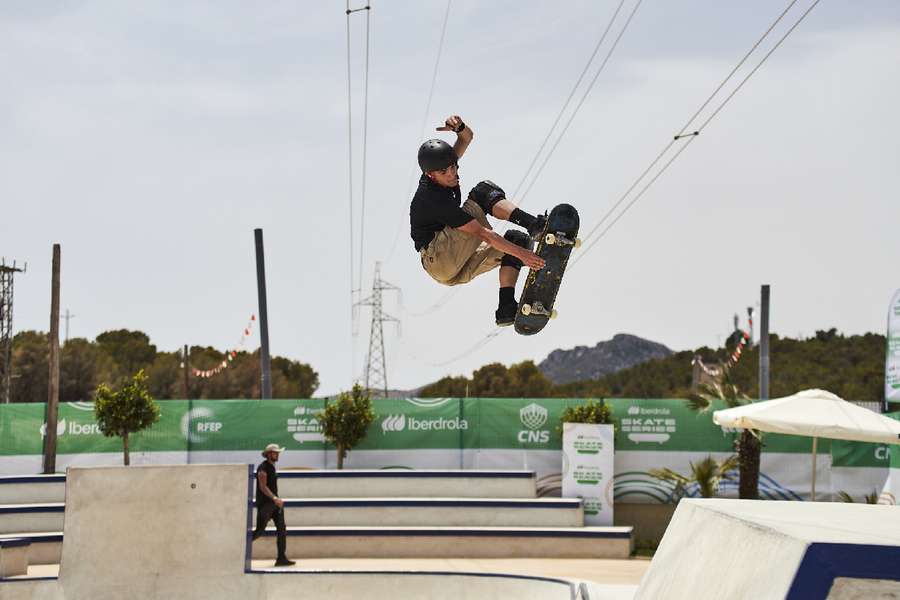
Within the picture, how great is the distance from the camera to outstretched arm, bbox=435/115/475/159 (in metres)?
7.98

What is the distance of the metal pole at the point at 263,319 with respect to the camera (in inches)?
1095

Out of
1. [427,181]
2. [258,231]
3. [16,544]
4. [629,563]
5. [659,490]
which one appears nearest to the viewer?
[427,181]

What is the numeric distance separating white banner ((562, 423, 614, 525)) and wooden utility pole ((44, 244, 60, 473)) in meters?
10.0

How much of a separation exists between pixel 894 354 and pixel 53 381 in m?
17.8

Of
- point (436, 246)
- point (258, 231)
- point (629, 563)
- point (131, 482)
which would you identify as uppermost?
point (258, 231)

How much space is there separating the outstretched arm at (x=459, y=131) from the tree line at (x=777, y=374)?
5009 cm

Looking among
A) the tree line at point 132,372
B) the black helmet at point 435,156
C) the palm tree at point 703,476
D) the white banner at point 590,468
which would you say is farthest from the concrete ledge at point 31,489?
the tree line at point 132,372

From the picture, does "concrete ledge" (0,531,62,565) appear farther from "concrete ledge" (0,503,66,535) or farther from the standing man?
the standing man

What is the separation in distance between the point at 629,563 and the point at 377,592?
6.33 m

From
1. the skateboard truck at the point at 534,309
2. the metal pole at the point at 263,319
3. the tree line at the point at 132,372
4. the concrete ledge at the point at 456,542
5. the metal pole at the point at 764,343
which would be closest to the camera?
the skateboard truck at the point at 534,309

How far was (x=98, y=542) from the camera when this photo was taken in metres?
14.2

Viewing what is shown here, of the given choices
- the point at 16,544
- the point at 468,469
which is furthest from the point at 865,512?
A: the point at 468,469

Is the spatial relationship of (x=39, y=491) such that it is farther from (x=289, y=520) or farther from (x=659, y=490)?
(x=659, y=490)

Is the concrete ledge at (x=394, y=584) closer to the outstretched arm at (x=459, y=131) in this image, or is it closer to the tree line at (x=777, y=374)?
the outstretched arm at (x=459, y=131)
